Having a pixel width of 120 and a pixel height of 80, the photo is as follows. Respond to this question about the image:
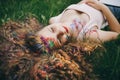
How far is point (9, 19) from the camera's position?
2.35 metres

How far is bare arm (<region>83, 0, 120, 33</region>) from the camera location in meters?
2.29

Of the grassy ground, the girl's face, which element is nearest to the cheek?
the girl's face

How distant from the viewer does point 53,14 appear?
255cm

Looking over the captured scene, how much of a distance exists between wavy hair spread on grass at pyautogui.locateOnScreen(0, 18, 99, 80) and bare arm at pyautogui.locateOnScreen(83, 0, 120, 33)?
279mm

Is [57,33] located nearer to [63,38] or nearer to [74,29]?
[63,38]

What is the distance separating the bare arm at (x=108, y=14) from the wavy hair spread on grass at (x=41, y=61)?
0.92ft

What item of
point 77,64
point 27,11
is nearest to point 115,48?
point 77,64

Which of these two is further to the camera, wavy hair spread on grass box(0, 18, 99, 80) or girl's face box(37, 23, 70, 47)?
girl's face box(37, 23, 70, 47)

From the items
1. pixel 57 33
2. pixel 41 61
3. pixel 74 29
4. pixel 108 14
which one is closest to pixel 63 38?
pixel 57 33

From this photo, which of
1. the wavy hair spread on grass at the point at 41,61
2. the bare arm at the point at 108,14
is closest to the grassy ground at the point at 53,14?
the wavy hair spread on grass at the point at 41,61

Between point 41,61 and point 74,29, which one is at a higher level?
point 74,29

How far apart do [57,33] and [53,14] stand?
1.64 ft

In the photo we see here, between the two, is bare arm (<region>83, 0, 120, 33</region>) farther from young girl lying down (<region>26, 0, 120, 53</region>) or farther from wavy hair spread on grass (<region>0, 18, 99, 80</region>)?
wavy hair spread on grass (<region>0, 18, 99, 80</region>)

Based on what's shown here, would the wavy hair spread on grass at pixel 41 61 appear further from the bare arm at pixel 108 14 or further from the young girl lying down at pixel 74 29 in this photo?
the bare arm at pixel 108 14
